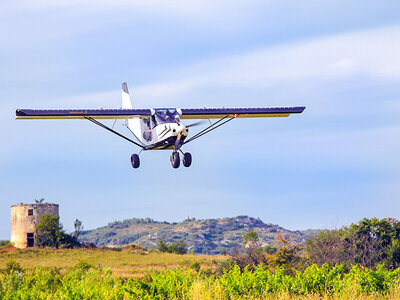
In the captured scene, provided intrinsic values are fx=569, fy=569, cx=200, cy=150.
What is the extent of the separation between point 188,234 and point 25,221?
376 feet

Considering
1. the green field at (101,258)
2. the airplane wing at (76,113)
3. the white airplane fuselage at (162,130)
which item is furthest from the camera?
the green field at (101,258)

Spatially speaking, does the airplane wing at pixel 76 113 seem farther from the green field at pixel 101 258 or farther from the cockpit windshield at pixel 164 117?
the green field at pixel 101 258

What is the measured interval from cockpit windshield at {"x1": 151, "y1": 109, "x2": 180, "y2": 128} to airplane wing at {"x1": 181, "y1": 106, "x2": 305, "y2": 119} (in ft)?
6.01

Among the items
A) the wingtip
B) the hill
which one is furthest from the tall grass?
the hill

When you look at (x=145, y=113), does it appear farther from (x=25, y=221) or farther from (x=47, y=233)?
(x=25, y=221)

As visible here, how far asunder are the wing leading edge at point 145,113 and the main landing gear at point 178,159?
3.52 metres

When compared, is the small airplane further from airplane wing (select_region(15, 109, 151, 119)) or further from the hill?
the hill

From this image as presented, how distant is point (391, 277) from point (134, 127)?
50.5 ft

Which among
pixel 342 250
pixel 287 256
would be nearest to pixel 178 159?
pixel 287 256

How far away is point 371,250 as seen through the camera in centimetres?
3609

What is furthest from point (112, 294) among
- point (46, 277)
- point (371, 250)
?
point (371, 250)

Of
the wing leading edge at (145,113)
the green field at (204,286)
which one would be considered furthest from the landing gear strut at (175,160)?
the green field at (204,286)

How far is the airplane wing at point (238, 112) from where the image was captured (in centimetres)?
2777

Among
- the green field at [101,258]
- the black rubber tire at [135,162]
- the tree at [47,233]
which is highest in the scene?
the black rubber tire at [135,162]
